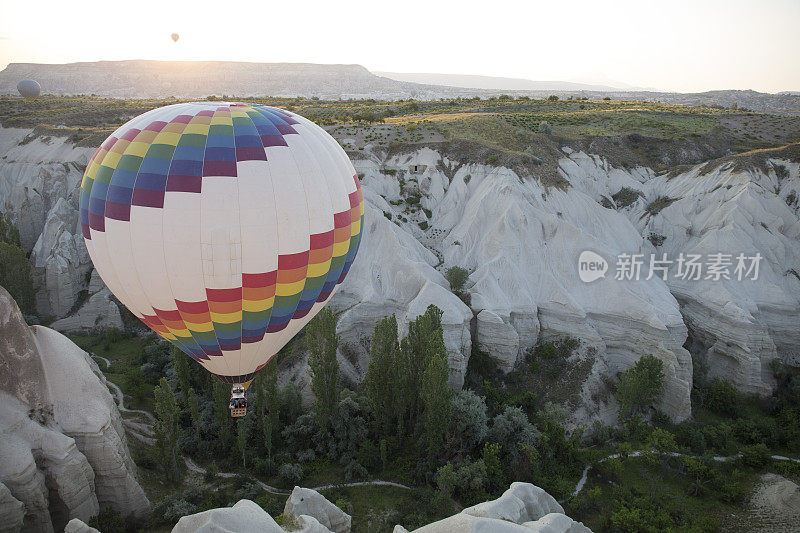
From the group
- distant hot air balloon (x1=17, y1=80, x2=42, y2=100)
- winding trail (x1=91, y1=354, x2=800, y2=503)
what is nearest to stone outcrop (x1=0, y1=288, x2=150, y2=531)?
winding trail (x1=91, y1=354, x2=800, y2=503)

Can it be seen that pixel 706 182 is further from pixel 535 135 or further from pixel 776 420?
pixel 776 420

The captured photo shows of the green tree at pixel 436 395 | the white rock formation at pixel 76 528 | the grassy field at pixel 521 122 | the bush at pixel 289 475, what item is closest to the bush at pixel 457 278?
the green tree at pixel 436 395

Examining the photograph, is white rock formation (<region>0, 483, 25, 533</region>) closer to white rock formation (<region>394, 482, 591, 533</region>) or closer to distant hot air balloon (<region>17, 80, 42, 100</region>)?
white rock formation (<region>394, 482, 591, 533</region>)

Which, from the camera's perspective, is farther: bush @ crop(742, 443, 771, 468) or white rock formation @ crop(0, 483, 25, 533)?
bush @ crop(742, 443, 771, 468)

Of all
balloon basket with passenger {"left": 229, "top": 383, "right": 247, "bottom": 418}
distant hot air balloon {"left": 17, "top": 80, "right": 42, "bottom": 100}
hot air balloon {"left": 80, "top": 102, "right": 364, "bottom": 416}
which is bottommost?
balloon basket with passenger {"left": 229, "top": 383, "right": 247, "bottom": 418}

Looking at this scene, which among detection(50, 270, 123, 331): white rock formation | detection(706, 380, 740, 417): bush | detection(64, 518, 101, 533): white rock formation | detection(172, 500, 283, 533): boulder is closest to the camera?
detection(172, 500, 283, 533): boulder

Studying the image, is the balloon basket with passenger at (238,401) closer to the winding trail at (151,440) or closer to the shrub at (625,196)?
the winding trail at (151,440)

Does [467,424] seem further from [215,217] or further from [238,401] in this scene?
[215,217]

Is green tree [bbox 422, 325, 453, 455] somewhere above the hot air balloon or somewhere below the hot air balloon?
below
